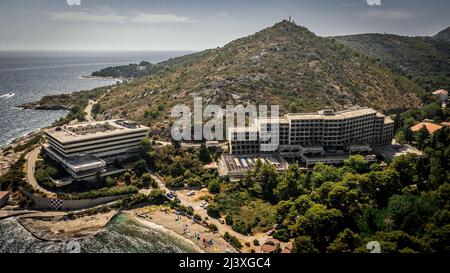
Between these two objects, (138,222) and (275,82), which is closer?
(138,222)

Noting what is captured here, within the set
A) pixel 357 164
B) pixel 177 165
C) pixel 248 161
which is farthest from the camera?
pixel 248 161

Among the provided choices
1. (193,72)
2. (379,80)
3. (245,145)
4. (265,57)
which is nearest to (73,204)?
(245,145)

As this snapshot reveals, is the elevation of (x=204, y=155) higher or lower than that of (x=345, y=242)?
higher

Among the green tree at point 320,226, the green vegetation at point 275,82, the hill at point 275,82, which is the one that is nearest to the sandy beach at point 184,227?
the green tree at point 320,226

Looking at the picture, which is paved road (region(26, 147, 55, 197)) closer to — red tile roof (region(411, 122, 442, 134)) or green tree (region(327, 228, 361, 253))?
green tree (region(327, 228, 361, 253))

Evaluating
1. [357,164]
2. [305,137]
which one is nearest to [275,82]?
[305,137]

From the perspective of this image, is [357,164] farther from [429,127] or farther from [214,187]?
[429,127]

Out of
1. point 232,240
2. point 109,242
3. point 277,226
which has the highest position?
point 277,226

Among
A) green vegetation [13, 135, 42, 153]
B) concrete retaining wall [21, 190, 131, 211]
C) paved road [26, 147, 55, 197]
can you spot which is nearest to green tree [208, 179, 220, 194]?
concrete retaining wall [21, 190, 131, 211]
